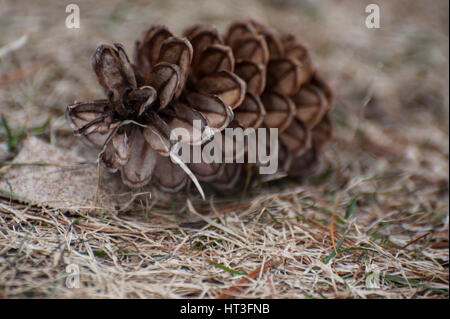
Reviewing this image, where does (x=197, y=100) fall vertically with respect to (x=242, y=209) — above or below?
above

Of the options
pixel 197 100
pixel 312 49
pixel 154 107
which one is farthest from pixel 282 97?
pixel 312 49

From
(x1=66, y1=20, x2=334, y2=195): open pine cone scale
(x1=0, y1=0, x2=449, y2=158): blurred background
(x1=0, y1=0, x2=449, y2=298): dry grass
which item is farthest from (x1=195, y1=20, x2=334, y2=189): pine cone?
(x1=0, y1=0, x2=449, y2=158): blurred background

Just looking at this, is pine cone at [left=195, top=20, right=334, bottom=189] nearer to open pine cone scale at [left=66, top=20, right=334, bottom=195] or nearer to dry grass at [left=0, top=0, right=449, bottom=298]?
open pine cone scale at [left=66, top=20, right=334, bottom=195]

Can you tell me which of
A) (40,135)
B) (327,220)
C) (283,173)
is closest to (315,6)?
(283,173)

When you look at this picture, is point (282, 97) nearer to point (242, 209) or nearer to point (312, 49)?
point (242, 209)

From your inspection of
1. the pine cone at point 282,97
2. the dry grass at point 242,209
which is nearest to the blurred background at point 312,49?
the dry grass at point 242,209

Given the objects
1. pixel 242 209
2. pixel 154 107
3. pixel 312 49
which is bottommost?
pixel 242 209
